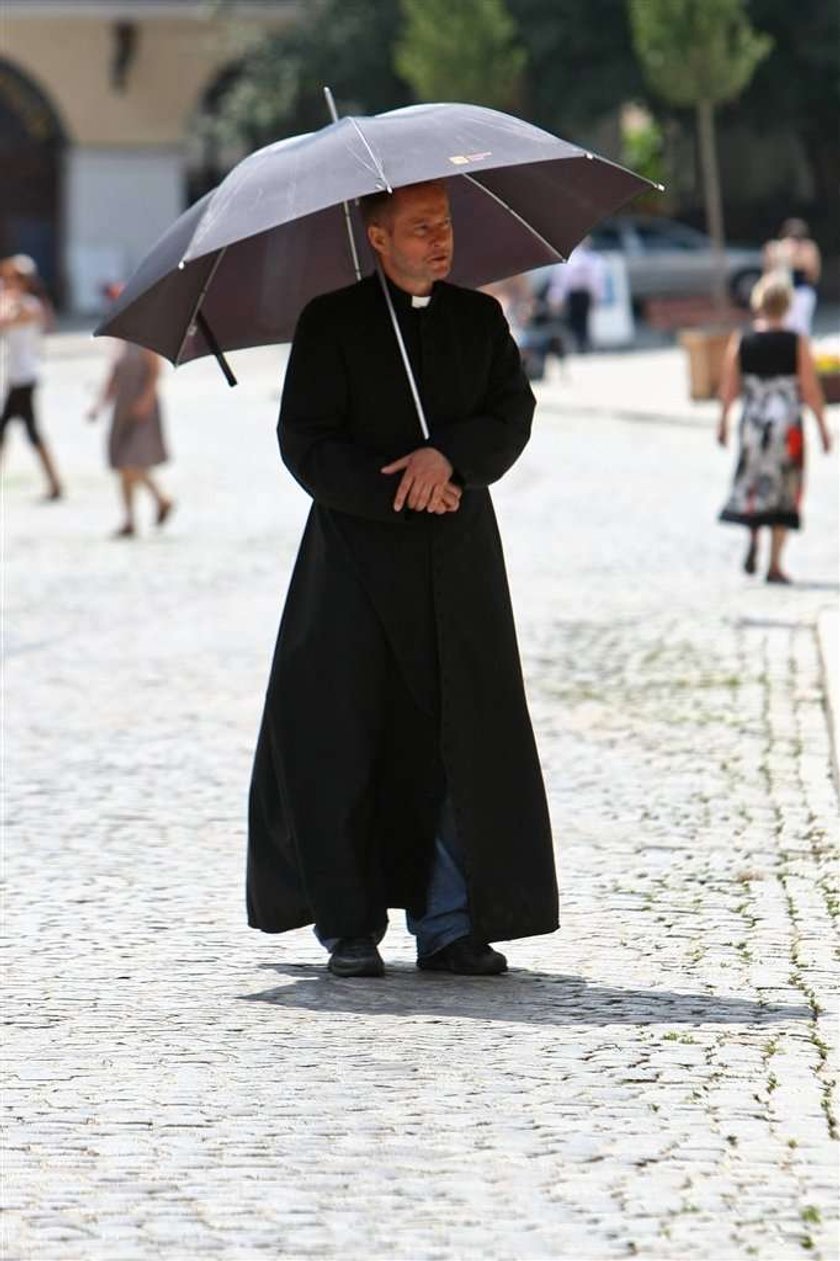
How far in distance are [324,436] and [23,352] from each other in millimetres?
14981

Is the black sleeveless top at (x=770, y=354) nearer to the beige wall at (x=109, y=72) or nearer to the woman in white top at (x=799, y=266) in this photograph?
the woman in white top at (x=799, y=266)

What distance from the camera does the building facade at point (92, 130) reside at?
4938 cm

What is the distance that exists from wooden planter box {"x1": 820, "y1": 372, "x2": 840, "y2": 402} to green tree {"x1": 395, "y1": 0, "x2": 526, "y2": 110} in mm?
13299

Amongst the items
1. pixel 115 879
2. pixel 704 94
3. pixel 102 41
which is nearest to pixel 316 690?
pixel 115 879

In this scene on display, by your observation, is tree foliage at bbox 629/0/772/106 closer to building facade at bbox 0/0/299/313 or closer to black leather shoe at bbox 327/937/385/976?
building facade at bbox 0/0/299/313

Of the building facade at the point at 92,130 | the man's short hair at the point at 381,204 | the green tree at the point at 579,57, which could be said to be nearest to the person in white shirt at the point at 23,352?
the man's short hair at the point at 381,204

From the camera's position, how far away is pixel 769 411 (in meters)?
14.4

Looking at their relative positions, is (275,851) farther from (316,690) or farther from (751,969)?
(751,969)

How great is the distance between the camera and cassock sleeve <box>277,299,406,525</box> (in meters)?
6.32

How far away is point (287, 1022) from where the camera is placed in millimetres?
6098

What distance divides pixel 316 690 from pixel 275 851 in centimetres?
38

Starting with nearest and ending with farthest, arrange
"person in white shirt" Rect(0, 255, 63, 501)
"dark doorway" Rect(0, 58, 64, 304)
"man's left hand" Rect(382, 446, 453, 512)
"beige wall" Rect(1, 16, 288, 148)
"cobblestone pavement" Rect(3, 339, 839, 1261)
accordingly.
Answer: "cobblestone pavement" Rect(3, 339, 839, 1261)
"man's left hand" Rect(382, 446, 453, 512)
"person in white shirt" Rect(0, 255, 63, 501)
"beige wall" Rect(1, 16, 288, 148)
"dark doorway" Rect(0, 58, 64, 304)

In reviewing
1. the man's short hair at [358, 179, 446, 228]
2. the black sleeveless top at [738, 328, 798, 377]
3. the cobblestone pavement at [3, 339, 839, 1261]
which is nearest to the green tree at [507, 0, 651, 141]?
the black sleeveless top at [738, 328, 798, 377]

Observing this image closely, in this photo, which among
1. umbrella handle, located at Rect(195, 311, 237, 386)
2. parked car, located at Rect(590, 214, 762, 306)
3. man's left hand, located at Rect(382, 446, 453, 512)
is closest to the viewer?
man's left hand, located at Rect(382, 446, 453, 512)
